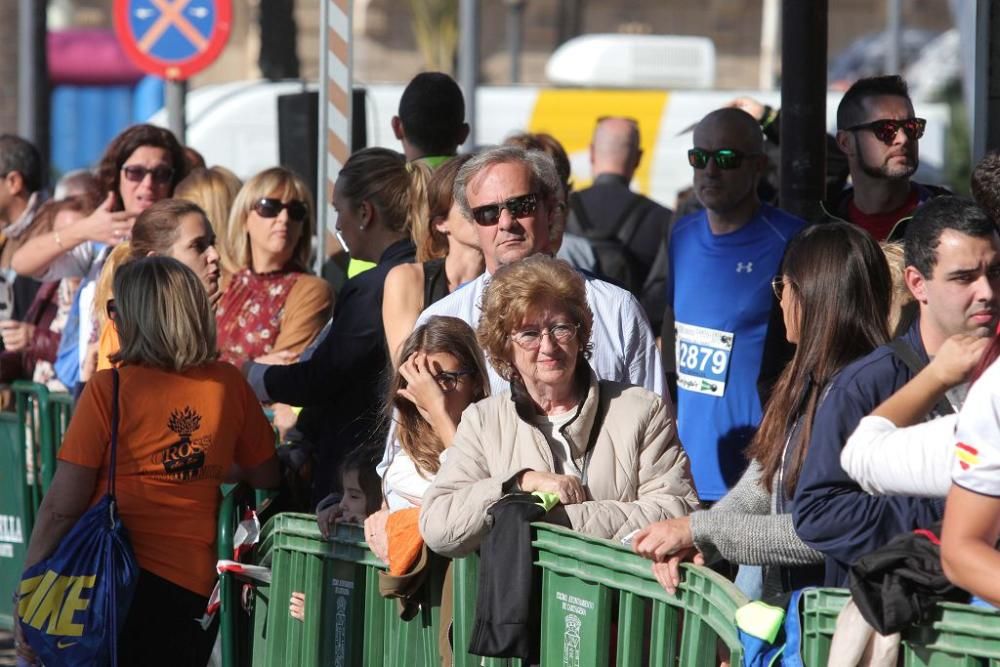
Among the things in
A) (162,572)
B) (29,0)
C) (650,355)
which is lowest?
(162,572)

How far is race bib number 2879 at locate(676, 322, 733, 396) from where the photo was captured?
6.41 metres

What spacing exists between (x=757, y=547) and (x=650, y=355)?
113cm

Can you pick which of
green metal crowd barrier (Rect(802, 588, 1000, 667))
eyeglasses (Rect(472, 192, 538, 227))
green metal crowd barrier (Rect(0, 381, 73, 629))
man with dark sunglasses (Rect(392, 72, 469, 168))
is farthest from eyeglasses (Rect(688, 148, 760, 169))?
green metal crowd barrier (Rect(802, 588, 1000, 667))

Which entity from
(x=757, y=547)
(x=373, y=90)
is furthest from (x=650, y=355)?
(x=373, y=90)

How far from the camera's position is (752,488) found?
4.64m

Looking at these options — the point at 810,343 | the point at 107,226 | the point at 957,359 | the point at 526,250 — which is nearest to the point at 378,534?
the point at 526,250

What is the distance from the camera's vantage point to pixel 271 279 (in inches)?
288

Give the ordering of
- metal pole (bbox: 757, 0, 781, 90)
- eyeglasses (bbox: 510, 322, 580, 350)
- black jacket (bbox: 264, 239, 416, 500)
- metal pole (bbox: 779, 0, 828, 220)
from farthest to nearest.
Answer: metal pole (bbox: 757, 0, 781, 90)
metal pole (bbox: 779, 0, 828, 220)
black jacket (bbox: 264, 239, 416, 500)
eyeglasses (bbox: 510, 322, 580, 350)

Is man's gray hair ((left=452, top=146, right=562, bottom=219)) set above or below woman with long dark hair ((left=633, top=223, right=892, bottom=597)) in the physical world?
above

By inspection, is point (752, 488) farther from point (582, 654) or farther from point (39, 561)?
point (39, 561)

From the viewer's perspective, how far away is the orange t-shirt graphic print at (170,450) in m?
5.82

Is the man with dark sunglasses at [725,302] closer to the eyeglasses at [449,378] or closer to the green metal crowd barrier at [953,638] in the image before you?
the eyeglasses at [449,378]

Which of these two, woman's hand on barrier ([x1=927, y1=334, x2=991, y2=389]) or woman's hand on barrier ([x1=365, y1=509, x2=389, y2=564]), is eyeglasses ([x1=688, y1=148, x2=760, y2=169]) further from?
woman's hand on barrier ([x1=927, y1=334, x2=991, y2=389])

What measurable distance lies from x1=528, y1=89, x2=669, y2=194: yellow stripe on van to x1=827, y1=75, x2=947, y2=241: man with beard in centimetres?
1222
